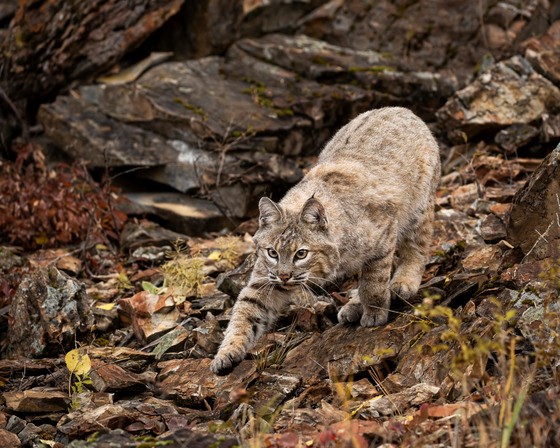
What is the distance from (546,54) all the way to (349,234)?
260 inches

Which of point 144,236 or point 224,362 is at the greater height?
point 224,362

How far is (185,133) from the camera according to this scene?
11641 mm

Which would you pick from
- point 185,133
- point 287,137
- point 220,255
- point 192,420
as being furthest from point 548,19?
point 192,420

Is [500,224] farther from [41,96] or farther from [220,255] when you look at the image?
[41,96]

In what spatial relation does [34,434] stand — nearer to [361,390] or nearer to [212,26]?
[361,390]

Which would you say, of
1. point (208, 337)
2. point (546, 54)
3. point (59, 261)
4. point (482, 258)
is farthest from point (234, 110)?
point (482, 258)

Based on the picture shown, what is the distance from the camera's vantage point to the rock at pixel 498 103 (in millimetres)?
11320

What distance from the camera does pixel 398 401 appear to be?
5.50m

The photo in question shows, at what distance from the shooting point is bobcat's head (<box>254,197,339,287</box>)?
649cm

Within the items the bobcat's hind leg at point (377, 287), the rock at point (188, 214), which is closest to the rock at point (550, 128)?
the rock at point (188, 214)

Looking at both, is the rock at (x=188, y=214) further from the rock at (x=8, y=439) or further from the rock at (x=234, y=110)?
the rock at (x=8, y=439)

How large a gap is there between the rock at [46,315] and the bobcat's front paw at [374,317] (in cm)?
276

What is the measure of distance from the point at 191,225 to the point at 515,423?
283 inches

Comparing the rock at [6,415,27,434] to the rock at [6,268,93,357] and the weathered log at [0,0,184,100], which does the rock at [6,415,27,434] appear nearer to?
the rock at [6,268,93,357]
